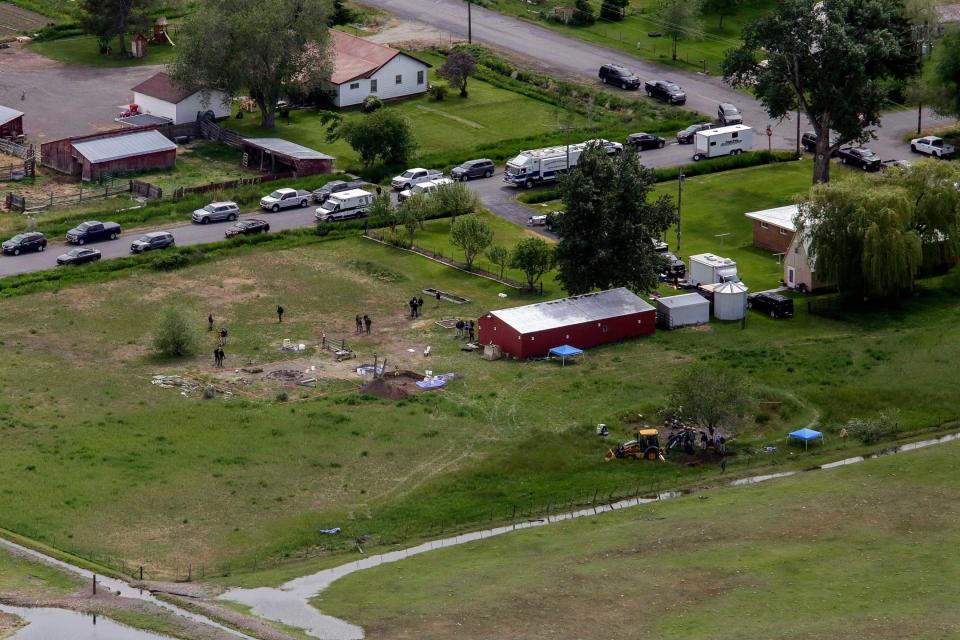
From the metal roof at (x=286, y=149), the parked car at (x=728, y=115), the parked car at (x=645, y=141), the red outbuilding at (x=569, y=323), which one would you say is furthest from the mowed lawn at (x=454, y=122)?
the red outbuilding at (x=569, y=323)

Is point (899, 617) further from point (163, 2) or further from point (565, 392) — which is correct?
point (163, 2)

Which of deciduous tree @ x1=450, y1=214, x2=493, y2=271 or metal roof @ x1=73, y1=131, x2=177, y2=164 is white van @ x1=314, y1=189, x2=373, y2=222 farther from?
metal roof @ x1=73, y1=131, x2=177, y2=164

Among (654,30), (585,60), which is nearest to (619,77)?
(585,60)

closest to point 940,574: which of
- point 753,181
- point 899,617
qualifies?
point 899,617

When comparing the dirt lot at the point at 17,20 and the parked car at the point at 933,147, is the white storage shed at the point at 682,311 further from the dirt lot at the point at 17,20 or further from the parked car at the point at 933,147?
the dirt lot at the point at 17,20

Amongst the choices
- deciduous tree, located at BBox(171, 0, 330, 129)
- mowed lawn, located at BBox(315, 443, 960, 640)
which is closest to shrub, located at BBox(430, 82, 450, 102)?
deciduous tree, located at BBox(171, 0, 330, 129)
